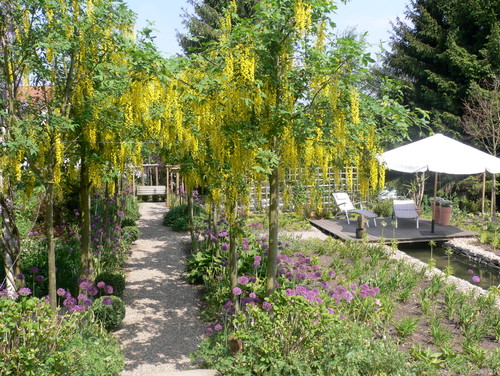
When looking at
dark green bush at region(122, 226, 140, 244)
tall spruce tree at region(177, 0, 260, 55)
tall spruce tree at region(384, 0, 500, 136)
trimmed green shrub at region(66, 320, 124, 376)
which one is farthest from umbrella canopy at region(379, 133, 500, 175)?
tall spruce tree at region(177, 0, 260, 55)

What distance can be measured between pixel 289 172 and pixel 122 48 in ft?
6.40

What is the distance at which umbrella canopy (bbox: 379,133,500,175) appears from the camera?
7.82 m

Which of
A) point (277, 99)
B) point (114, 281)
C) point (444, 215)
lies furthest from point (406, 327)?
point (444, 215)

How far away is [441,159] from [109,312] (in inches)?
262

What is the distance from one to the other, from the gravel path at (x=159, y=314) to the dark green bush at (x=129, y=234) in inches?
7.3

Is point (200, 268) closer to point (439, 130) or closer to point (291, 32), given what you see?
point (291, 32)

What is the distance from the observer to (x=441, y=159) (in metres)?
7.93

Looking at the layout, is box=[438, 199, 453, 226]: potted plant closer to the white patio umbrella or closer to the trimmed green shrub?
the white patio umbrella

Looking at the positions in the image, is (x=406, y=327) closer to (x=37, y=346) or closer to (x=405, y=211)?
(x=37, y=346)

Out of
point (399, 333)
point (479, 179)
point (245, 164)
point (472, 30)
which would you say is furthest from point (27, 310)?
point (472, 30)

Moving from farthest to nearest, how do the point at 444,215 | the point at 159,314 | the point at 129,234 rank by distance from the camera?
the point at 444,215 → the point at 129,234 → the point at 159,314

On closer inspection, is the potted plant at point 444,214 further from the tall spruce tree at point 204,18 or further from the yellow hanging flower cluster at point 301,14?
the tall spruce tree at point 204,18

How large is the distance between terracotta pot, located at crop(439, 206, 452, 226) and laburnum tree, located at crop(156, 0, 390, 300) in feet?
22.1

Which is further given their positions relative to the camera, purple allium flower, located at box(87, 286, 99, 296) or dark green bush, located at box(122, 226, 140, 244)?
dark green bush, located at box(122, 226, 140, 244)
